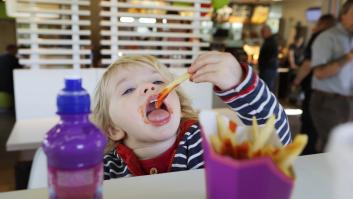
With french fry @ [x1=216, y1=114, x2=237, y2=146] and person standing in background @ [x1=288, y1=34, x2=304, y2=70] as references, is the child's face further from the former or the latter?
person standing in background @ [x1=288, y1=34, x2=304, y2=70]

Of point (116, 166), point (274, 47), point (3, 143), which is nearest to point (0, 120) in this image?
point (3, 143)

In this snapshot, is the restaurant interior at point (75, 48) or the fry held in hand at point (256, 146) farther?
the restaurant interior at point (75, 48)

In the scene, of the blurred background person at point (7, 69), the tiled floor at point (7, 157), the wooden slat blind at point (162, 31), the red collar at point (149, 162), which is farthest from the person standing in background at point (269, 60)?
the red collar at point (149, 162)

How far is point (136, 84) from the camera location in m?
0.94

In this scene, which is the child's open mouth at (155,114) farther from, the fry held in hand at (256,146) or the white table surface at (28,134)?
the white table surface at (28,134)

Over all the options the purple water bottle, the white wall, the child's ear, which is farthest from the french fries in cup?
the white wall

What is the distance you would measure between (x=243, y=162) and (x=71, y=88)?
218mm

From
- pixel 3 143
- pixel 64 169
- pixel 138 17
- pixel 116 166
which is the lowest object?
pixel 3 143

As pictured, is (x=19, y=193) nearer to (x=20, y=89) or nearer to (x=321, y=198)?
(x=321, y=198)

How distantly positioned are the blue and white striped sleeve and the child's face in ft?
0.46

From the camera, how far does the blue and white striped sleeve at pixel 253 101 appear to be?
0.85 metres

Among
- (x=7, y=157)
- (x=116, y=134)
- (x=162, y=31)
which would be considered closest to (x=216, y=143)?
(x=116, y=134)

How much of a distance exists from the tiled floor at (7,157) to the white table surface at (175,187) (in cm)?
218

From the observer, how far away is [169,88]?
804mm
